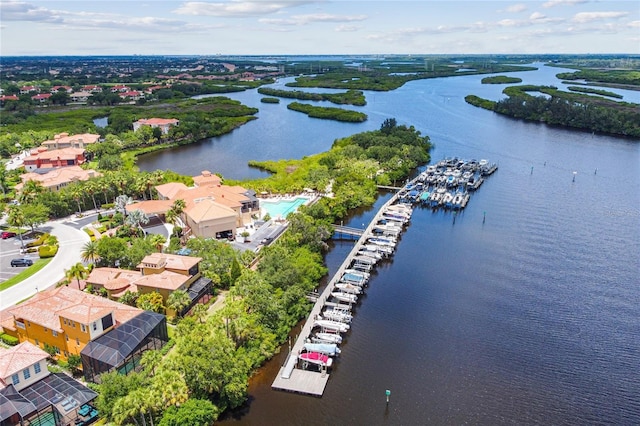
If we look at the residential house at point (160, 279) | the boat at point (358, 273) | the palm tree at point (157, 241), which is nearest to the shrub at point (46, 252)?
the residential house at point (160, 279)

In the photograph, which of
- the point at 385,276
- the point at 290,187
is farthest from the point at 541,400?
the point at 290,187

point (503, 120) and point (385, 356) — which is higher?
point (503, 120)

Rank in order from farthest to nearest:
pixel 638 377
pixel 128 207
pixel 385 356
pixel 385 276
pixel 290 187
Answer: pixel 290 187 → pixel 128 207 → pixel 385 276 → pixel 385 356 → pixel 638 377

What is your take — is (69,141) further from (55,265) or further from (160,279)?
(160,279)

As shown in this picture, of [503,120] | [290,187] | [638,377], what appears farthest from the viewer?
[503,120]

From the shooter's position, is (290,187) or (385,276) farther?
(290,187)

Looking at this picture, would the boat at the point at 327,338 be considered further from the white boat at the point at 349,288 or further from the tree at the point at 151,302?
the tree at the point at 151,302

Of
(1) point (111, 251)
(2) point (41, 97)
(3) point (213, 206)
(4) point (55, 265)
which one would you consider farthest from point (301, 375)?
(2) point (41, 97)

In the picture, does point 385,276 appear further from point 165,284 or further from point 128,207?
point 128,207
